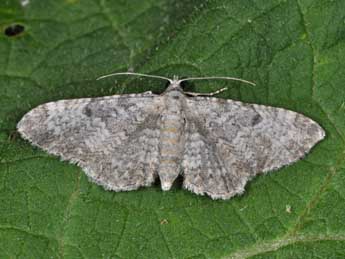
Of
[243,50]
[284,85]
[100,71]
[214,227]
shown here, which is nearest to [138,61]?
[100,71]

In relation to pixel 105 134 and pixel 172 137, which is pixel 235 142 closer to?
pixel 172 137

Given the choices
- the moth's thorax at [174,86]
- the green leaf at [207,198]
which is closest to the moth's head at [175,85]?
the moth's thorax at [174,86]

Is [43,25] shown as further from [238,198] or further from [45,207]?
[238,198]

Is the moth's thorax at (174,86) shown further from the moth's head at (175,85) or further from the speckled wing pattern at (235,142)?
the speckled wing pattern at (235,142)

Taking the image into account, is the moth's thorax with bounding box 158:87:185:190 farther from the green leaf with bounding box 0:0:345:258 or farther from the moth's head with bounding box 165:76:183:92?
the green leaf with bounding box 0:0:345:258

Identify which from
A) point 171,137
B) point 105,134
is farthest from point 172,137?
point 105,134

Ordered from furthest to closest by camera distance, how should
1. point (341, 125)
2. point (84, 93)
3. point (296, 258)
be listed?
point (84, 93) < point (341, 125) < point (296, 258)
